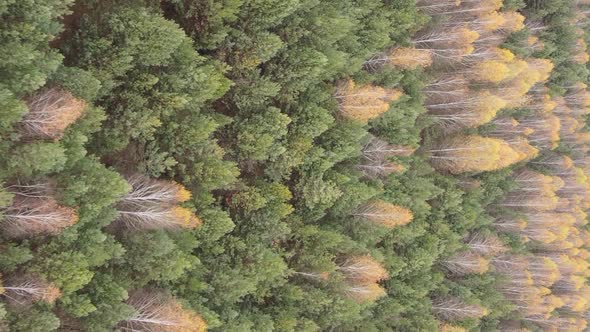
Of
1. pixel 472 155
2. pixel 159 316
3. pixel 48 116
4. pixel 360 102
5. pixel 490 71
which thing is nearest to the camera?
pixel 48 116

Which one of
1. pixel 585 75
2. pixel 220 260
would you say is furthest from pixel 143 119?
pixel 585 75

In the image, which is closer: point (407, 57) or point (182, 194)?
point (182, 194)

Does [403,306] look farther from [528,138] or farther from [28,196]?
[28,196]

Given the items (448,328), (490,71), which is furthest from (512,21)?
(448,328)

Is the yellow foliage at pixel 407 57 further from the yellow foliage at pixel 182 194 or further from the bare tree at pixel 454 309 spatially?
the yellow foliage at pixel 182 194

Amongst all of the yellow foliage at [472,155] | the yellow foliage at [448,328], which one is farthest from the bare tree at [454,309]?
the yellow foliage at [472,155]

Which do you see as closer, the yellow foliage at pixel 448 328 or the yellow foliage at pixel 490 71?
the yellow foliage at pixel 448 328

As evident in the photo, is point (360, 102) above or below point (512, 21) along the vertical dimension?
below

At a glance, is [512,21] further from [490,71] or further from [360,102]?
[360,102]
